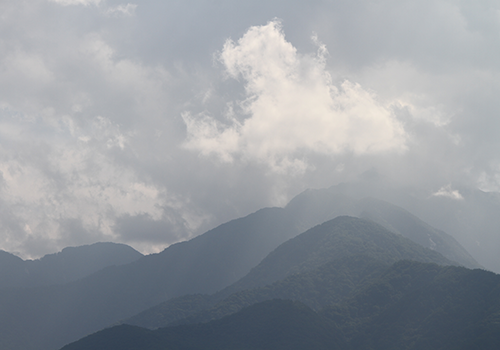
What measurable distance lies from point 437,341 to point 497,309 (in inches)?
1075

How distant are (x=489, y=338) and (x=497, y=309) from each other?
24.9m

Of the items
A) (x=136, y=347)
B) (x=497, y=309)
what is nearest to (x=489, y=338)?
(x=497, y=309)

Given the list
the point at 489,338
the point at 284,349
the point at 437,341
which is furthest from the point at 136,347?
the point at 489,338

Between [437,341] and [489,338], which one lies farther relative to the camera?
[437,341]

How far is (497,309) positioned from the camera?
640ft

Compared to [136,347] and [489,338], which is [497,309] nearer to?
[489,338]

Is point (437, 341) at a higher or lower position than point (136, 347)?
lower

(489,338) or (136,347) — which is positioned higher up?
(136,347)

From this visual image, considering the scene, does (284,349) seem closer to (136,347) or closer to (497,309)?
(136,347)

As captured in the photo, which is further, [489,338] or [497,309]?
[497,309]

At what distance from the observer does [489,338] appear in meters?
175

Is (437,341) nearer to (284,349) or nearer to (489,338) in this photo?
(489,338)

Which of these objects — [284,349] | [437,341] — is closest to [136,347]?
[284,349]

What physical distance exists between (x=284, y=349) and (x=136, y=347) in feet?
202
